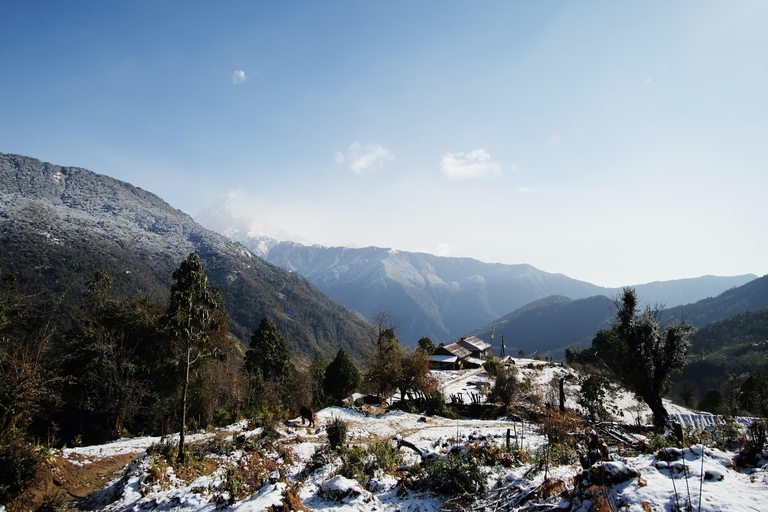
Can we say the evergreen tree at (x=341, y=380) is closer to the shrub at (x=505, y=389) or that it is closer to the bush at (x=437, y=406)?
the bush at (x=437, y=406)

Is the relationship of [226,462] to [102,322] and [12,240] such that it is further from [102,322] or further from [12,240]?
[12,240]

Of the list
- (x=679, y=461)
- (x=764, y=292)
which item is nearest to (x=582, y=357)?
(x=679, y=461)

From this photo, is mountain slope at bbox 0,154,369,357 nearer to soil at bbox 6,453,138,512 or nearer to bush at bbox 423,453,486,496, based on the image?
soil at bbox 6,453,138,512

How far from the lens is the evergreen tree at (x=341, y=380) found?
30.8m

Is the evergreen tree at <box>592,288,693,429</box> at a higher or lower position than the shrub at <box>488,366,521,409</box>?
higher

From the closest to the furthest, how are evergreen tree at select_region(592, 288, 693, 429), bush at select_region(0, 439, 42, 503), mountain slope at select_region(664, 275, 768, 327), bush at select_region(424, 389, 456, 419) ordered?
bush at select_region(0, 439, 42, 503), evergreen tree at select_region(592, 288, 693, 429), bush at select_region(424, 389, 456, 419), mountain slope at select_region(664, 275, 768, 327)

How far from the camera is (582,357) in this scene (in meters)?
57.7

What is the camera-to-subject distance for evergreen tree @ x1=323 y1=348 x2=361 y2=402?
30.8 metres

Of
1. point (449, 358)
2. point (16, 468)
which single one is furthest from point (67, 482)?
point (449, 358)

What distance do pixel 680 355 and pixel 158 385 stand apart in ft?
89.8

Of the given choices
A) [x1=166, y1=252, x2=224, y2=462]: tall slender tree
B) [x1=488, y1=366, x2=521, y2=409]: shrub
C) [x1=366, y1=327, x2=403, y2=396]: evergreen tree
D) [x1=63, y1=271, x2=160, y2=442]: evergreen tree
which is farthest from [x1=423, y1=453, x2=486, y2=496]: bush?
[x1=488, y1=366, x2=521, y2=409]: shrub

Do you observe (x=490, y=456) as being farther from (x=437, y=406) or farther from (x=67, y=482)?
(x=437, y=406)

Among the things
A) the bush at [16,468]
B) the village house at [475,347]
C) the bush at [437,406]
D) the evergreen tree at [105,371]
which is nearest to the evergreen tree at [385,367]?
the bush at [437,406]

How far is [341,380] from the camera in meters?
30.8
